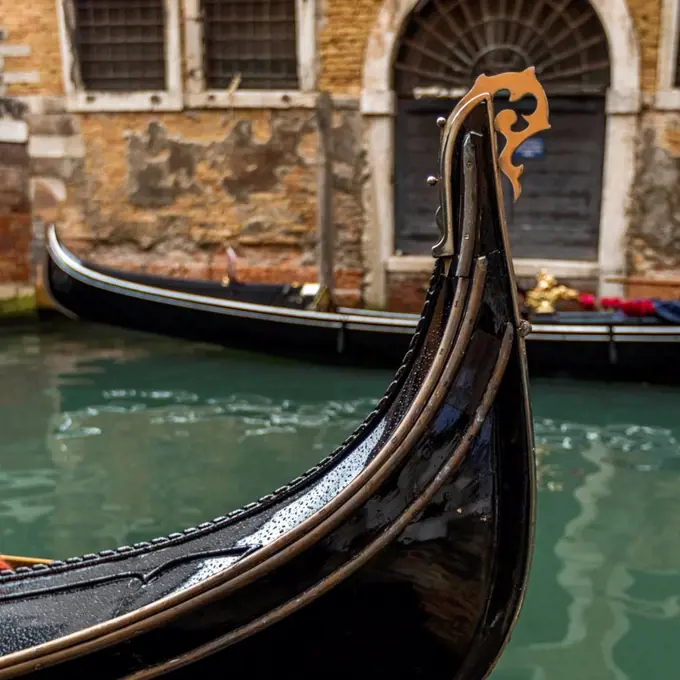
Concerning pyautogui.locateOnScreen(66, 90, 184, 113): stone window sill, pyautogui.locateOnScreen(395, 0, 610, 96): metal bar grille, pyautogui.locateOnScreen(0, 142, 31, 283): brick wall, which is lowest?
pyautogui.locateOnScreen(0, 142, 31, 283): brick wall

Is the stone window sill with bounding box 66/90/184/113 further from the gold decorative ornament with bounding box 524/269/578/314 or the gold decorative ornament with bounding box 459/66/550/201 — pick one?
the gold decorative ornament with bounding box 459/66/550/201

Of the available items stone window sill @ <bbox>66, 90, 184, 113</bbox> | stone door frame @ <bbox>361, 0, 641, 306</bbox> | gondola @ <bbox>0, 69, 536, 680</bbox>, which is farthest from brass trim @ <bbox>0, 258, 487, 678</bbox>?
stone window sill @ <bbox>66, 90, 184, 113</bbox>

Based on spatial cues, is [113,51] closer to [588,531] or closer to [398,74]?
Answer: [398,74]

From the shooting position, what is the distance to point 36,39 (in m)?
4.72

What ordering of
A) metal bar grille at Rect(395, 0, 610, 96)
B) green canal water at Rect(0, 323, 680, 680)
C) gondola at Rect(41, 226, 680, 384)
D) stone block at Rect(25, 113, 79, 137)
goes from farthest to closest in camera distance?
stone block at Rect(25, 113, 79, 137)
metal bar grille at Rect(395, 0, 610, 96)
gondola at Rect(41, 226, 680, 384)
green canal water at Rect(0, 323, 680, 680)

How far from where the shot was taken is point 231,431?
307 centimetres

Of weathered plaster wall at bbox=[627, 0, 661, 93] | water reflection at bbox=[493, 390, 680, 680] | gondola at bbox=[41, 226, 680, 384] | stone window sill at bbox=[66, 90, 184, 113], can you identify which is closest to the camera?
water reflection at bbox=[493, 390, 680, 680]

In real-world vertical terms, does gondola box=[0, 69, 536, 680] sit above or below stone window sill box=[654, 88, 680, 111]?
below

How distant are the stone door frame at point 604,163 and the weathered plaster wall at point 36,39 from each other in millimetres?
1818

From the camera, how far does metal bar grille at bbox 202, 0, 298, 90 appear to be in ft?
14.9

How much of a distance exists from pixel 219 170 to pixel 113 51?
93cm

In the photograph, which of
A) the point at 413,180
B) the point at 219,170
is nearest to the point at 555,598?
the point at 413,180

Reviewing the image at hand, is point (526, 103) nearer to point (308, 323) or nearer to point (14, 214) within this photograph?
point (308, 323)

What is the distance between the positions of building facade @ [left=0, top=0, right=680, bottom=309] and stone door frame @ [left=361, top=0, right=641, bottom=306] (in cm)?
1
